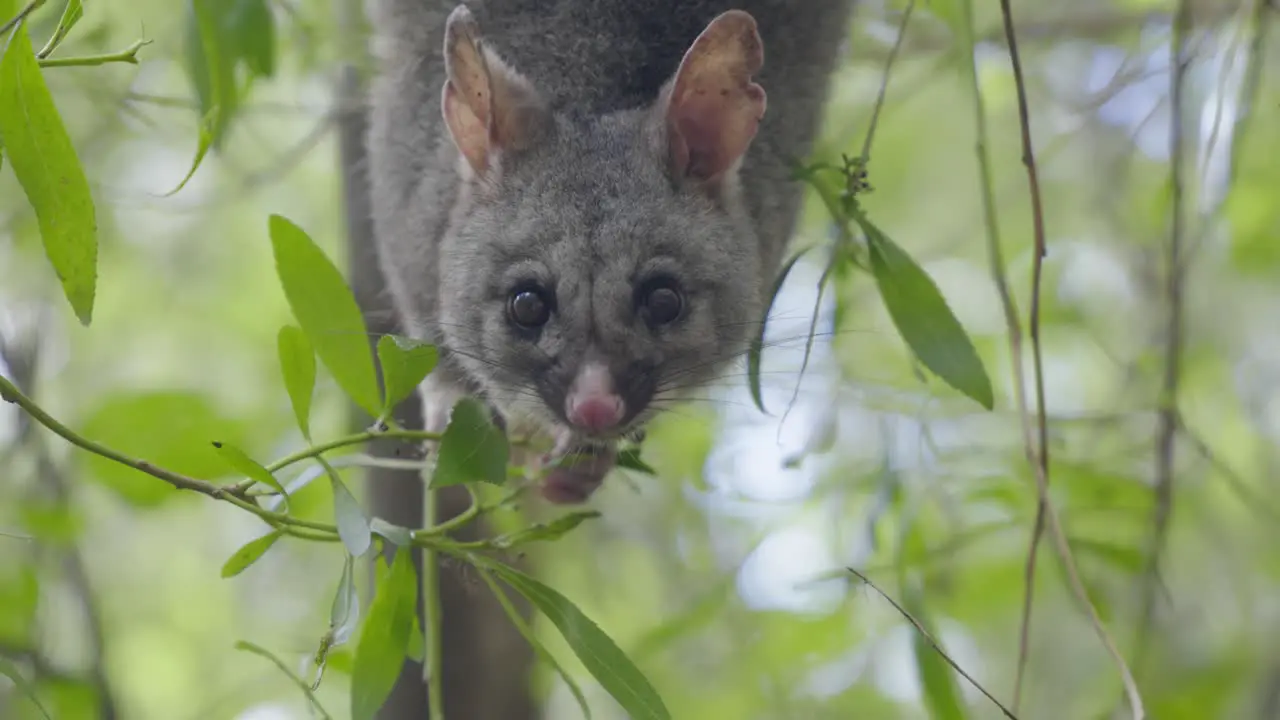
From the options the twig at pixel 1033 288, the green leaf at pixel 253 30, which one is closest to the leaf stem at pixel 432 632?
the green leaf at pixel 253 30

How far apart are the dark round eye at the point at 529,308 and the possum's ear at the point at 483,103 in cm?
29

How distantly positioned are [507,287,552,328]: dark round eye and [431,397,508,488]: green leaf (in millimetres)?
650

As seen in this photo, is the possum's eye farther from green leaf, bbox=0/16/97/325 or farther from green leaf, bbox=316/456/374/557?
green leaf, bbox=0/16/97/325

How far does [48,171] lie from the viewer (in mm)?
1666

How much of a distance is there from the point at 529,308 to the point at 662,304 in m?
0.25

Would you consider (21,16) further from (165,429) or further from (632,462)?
(632,462)

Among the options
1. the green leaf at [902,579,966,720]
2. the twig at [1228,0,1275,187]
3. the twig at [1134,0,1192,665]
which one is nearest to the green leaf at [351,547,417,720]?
the green leaf at [902,579,966,720]

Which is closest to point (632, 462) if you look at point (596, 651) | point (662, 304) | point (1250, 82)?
point (662, 304)

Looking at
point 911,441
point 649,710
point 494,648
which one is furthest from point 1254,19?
point 494,648

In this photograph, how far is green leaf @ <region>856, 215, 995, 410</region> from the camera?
2115 millimetres

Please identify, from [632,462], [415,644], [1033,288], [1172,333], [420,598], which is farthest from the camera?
[420,598]

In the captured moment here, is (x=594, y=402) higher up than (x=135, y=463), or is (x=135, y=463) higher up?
(x=594, y=402)

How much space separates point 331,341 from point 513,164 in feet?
2.86

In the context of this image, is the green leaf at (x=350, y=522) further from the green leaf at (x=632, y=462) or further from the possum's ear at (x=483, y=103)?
the possum's ear at (x=483, y=103)
